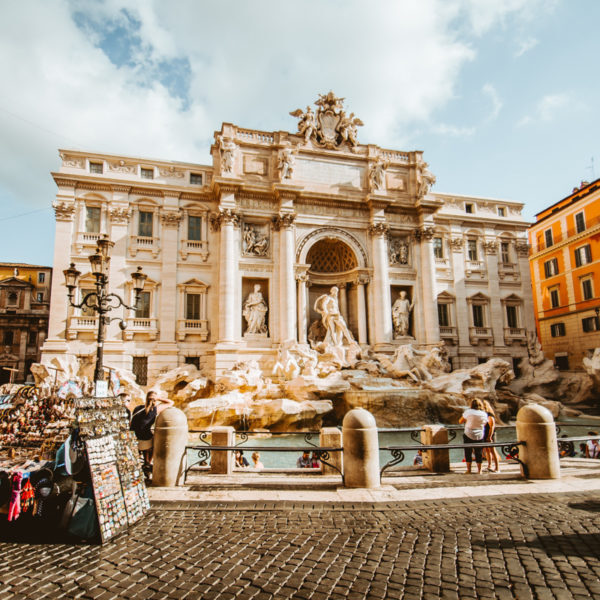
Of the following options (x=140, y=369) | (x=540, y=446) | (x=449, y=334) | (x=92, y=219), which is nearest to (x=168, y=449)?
(x=540, y=446)

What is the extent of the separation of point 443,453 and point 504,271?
25.5 metres

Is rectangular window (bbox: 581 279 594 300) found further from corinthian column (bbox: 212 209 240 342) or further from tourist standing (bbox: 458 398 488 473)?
tourist standing (bbox: 458 398 488 473)

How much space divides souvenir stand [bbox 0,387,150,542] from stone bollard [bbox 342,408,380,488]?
3.11m

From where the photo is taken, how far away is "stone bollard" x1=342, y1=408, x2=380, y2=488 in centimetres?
670

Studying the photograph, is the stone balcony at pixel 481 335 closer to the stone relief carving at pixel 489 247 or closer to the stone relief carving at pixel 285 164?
the stone relief carving at pixel 489 247

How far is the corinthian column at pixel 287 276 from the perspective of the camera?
23094 millimetres

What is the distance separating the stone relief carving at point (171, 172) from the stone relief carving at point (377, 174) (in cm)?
1141

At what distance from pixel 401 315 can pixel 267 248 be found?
9.22m

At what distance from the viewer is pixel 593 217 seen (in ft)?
94.8

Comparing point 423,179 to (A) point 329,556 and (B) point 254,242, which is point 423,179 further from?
(A) point 329,556

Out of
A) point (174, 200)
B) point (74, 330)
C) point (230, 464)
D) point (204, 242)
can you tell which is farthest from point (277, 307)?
point (230, 464)

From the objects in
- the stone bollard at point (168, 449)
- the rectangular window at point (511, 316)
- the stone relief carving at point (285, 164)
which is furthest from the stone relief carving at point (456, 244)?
the stone bollard at point (168, 449)

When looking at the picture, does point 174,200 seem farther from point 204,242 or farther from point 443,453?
point 443,453

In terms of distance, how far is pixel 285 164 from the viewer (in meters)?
24.3
